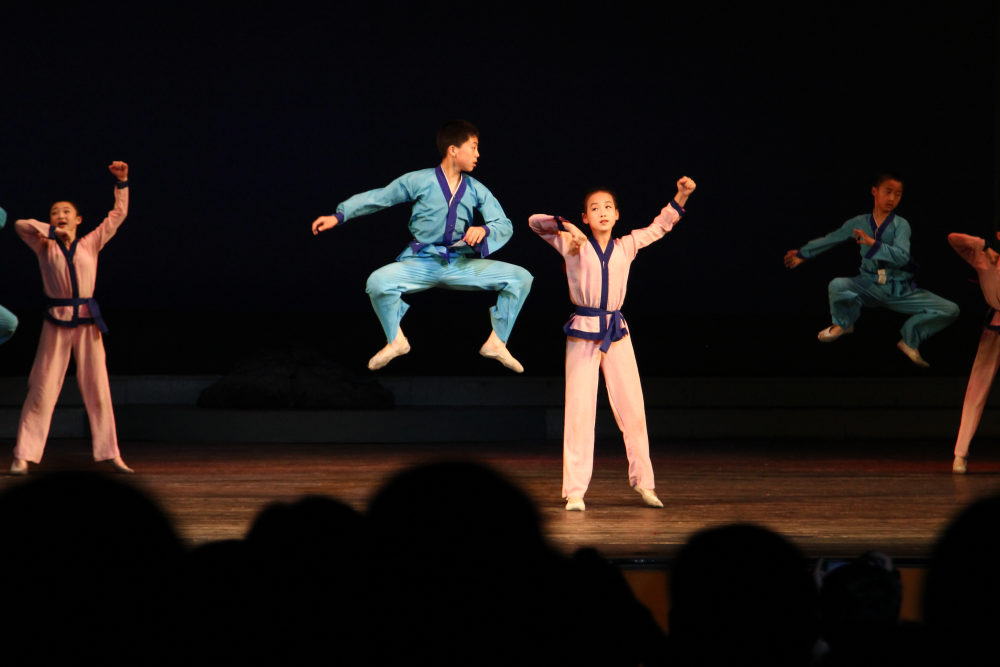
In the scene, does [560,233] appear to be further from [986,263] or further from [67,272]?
[67,272]

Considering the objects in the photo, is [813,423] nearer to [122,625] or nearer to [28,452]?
[28,452]

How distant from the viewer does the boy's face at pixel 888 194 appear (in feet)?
19.0

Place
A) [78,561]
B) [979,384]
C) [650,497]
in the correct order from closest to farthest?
[78,561], [650,497], [979,384]

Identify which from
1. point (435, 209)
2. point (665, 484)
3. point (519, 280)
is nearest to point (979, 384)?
point (665, 484)

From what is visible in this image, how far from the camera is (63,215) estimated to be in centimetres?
506

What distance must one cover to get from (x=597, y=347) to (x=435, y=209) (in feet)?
3.34

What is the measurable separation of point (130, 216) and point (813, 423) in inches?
212

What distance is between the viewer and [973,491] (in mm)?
4578

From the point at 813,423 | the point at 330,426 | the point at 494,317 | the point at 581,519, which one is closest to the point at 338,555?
the point at 581,519

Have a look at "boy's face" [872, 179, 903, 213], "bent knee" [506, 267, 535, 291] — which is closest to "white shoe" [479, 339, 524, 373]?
"bent knee" [506, 267, 535, 291]

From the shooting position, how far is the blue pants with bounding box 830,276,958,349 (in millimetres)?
5863

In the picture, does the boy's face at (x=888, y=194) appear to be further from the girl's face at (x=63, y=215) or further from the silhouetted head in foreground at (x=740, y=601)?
the silhouetted head in foreground at (x=740, y=601)

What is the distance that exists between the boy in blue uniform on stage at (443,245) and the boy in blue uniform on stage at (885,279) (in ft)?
6.90

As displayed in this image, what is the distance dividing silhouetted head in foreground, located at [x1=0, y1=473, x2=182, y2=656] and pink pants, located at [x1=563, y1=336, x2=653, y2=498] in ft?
11.0
